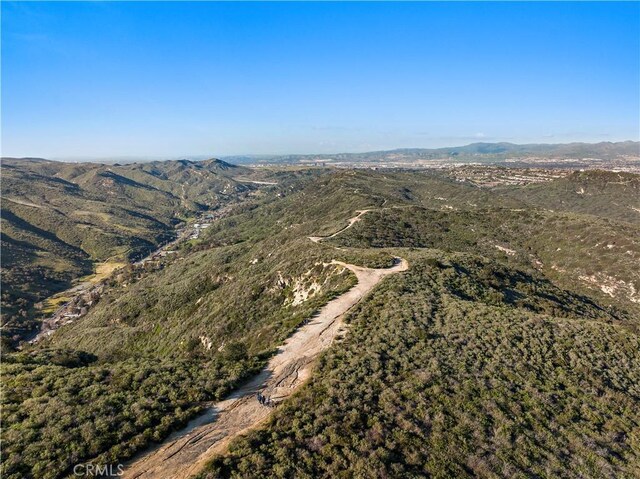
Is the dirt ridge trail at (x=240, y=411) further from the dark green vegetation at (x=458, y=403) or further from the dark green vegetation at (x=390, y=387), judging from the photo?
the dark green vegetation at (x=458, y=403)

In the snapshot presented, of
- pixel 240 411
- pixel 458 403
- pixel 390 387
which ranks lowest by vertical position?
pixel 458 403

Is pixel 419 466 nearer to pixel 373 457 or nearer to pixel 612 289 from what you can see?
pixel 373 457

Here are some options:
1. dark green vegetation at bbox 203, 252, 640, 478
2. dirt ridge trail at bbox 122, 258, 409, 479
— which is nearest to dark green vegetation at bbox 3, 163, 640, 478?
dark green vegetation at bbox 203, 252, 640, 478

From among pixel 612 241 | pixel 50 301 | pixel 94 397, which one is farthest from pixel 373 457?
pixel 50 301

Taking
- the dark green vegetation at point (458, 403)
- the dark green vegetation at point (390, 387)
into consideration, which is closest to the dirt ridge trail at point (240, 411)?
the dark green vegetation at point (390, 387)

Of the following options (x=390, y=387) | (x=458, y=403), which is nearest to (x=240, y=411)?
(x=390, y=387)

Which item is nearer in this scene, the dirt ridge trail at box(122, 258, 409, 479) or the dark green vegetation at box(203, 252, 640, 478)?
the dirt ridge trail at box(122, 258, 409, 479)

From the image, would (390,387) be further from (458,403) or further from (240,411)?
(240,411)

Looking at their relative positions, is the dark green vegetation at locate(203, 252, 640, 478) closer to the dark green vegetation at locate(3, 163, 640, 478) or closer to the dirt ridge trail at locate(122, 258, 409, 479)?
the dark green vegetation at locate(3, 163, 640, 478)

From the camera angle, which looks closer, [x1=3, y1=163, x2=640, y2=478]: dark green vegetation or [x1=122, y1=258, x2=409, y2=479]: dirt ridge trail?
[x1=122, y1=258, x2=409, y2=479]: dirt ridge trail
